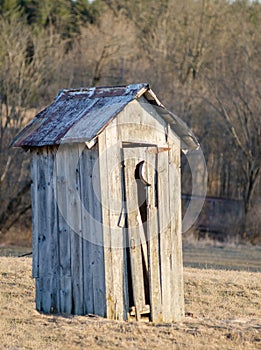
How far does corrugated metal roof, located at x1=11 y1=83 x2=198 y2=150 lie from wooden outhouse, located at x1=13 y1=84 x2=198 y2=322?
2cm

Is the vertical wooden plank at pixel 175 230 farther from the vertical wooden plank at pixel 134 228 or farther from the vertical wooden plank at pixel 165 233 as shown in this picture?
the vertical wooden plank at pixel 134 228

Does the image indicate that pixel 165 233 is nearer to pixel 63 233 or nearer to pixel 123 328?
pixel 63 233

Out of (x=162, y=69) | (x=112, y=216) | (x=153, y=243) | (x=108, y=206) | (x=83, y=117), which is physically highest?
(x=162, y=69)

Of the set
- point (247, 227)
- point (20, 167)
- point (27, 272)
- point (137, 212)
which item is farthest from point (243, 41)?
point (137, 212)

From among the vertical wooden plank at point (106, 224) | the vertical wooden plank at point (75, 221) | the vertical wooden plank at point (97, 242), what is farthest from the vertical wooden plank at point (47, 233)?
the vertical wooden plank at point (106, 224)

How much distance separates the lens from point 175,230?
9.66m

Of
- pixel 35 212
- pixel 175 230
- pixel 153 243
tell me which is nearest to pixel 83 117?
pixel 35 212

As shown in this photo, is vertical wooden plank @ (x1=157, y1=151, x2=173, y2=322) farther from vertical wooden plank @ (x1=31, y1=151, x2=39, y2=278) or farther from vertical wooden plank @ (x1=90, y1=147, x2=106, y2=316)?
vertical wooden plank @ (x1=31, y1=151, x2=39, y2=278)

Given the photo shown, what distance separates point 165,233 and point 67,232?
1266mm

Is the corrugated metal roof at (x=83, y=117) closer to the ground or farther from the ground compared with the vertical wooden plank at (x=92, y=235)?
farther from the ground

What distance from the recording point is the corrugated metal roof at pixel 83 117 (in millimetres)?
8875

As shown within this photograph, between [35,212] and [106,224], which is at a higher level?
[35,212]

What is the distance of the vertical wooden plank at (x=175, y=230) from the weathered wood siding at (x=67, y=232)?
3.90 ft

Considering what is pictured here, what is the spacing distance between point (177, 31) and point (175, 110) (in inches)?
191
